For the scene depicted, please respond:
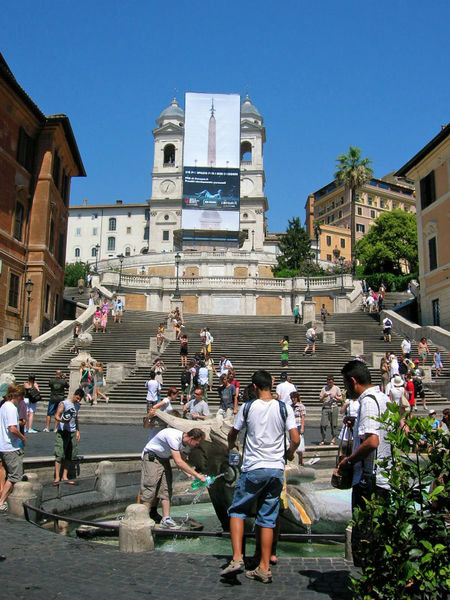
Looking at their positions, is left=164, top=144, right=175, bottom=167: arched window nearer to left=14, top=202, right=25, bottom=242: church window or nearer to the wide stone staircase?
the wide stone staircase

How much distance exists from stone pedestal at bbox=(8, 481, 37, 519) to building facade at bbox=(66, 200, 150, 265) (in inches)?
3685

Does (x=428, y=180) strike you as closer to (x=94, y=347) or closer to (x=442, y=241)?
(x=442, y=241)

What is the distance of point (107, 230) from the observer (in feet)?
336

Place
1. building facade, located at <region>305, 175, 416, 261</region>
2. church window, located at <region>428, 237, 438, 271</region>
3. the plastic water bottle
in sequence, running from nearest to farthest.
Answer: the plastic water bottle < church window, located at <region>428, 237, 438, 271</region> < building facade, located at <region>305, 175, 416, 261</region>

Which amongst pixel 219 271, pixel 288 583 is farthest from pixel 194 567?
pixel 219 271

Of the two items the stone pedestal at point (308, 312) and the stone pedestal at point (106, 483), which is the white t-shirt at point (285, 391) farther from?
the stone pedestal at point (308, 312)

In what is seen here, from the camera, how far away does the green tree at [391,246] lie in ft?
209

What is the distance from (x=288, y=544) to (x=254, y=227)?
8315cm

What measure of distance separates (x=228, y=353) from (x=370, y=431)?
21748mm

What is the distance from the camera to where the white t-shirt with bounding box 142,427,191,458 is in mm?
6445

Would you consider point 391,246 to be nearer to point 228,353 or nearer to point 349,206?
point 349,206

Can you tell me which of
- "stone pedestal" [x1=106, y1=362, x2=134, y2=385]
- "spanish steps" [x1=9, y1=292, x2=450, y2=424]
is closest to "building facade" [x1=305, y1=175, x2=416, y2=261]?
"spanish steps" [x1=9, y1=292, x2=450, y2=424]

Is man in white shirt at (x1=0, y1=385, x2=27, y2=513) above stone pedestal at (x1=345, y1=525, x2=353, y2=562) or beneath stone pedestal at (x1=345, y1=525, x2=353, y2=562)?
above

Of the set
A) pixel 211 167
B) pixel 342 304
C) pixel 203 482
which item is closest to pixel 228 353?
pixel 342 304
